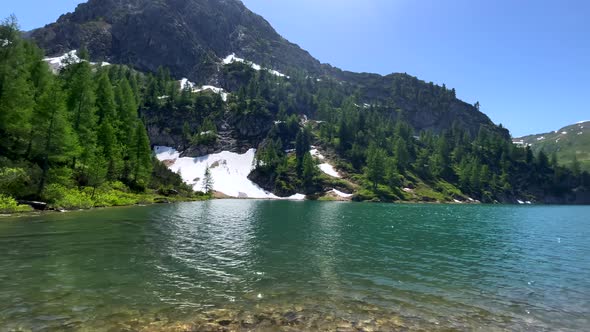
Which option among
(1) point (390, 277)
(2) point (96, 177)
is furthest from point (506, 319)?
(2) point (96, 177)

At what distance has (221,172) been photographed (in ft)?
598

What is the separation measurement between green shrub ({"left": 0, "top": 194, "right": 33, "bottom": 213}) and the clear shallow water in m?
8.96

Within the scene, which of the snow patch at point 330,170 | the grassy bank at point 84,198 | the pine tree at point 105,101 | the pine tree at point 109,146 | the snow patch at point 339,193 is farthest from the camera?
the snow patch at point 330,170

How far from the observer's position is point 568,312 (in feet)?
52.2

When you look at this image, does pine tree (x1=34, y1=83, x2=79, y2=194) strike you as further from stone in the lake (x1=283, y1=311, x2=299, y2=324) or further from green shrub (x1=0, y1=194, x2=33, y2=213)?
stone in the lake (x1=283, y1=311, x2=299, y2=324)

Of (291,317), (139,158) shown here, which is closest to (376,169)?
(139,158)

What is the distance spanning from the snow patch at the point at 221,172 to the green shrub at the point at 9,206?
11148 centimetres

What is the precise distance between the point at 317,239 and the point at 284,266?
1339 cm

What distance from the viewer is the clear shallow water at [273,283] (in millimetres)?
13336

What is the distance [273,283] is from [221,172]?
6623 inches

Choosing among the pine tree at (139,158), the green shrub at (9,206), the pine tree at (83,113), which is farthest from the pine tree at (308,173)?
the green shrub at (9,206)

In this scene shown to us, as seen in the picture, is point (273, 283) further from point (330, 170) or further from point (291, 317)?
point (330, 170)

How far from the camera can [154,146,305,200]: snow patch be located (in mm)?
165125

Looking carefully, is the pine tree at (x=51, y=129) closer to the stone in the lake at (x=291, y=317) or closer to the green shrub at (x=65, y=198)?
the green shrub at (x=65, y=198)
